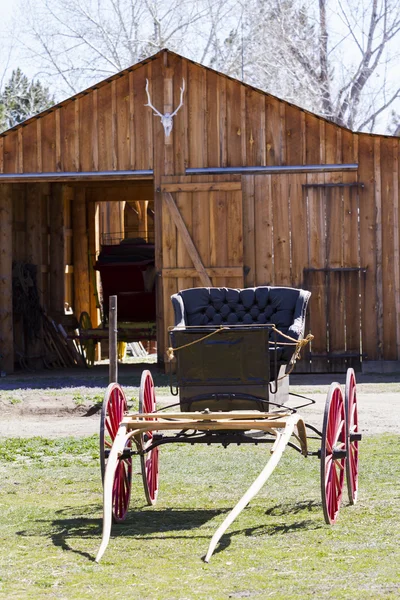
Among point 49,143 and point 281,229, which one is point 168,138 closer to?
point 49,143

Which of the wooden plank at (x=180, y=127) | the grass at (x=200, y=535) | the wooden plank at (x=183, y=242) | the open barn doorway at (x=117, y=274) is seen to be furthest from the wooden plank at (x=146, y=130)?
the grass at (x=200, y=535)

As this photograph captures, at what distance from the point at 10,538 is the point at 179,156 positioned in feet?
36.4

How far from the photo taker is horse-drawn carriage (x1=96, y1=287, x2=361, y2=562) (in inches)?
265

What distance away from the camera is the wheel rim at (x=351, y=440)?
7.10 metres

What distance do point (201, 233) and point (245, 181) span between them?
104 centimetres

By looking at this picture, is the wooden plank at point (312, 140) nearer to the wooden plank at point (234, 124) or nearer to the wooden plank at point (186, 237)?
the wooden plank at point (234, 124)

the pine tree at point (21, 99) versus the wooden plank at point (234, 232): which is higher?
the pine tree at point (21, 99)

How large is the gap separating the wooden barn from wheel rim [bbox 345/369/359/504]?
899 cm

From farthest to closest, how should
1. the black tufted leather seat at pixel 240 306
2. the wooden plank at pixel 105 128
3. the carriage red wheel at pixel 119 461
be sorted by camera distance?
1. the wooden plank at pixel 105 128
2. the black tufted leather seat at pixel 240 306
3. the carriage red wheel at pixel 119 461

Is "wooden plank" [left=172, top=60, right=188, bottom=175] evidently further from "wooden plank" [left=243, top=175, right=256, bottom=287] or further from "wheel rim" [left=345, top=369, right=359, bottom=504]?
"wheel rim" [left=345, top=369, right=359, bottom=504]

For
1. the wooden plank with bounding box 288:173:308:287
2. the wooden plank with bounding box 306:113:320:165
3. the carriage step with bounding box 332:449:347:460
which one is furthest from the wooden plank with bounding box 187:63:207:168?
the carriage step with bounding box 332:449:347:460

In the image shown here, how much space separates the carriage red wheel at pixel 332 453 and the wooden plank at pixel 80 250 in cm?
1584

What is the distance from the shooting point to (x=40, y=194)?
67.3 ft

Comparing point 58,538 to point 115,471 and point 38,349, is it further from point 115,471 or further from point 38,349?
point 38,349
